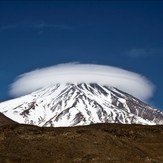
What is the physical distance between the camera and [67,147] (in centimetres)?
7475

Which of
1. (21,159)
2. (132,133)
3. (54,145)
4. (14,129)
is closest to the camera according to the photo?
(21,159)

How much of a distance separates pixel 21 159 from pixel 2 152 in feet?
11.1

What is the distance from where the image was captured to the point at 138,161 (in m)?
74.2

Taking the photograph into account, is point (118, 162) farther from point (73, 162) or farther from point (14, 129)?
point (14, 129)

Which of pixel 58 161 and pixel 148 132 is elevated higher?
pixel 148 132

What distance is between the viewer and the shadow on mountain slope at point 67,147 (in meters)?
71.2

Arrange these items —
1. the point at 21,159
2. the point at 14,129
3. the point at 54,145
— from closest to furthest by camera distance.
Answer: the point at 21,159 < the point at 54,145 < the point at 14,129

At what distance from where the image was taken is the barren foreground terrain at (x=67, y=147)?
234 ft

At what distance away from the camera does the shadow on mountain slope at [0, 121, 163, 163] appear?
71.2m

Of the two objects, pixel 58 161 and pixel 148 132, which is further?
pixel 148 132

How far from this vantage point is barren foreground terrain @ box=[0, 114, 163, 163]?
7119cm

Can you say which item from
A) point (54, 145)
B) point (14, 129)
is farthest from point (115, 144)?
point (14, 129)

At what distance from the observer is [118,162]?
7188 cm

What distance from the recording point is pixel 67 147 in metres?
Result: 74.8
